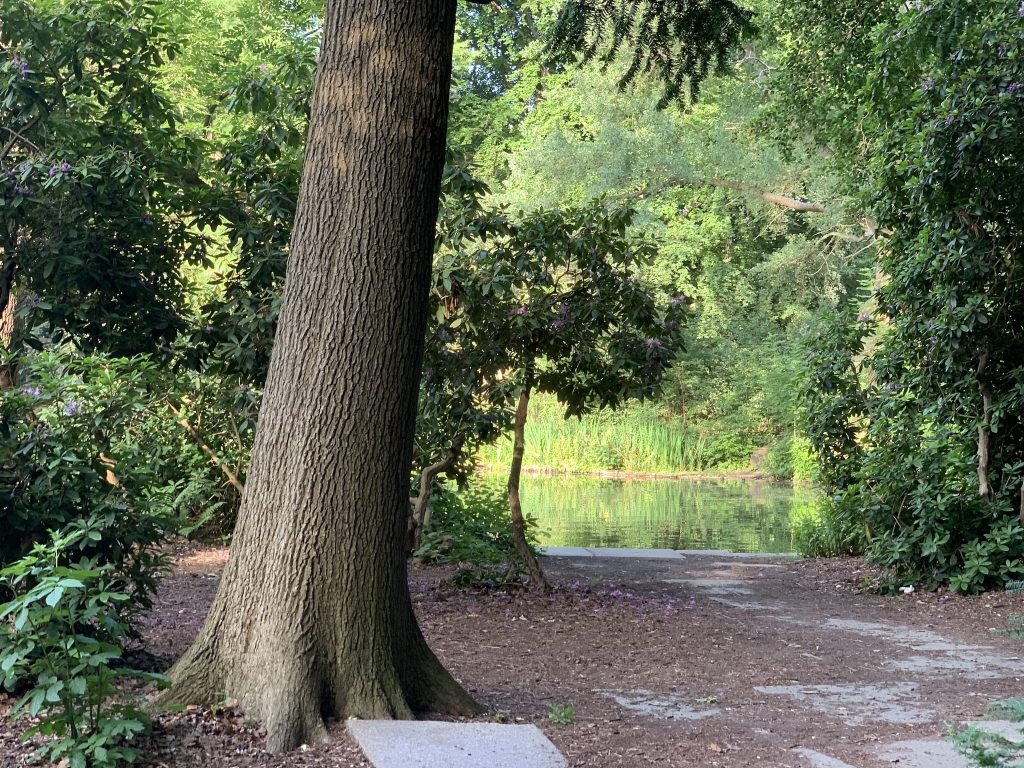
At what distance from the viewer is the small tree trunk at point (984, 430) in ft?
28.8

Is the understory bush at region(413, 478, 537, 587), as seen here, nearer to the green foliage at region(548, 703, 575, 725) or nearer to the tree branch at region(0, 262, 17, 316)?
the green foliage at region(548, 703, 575, 725)

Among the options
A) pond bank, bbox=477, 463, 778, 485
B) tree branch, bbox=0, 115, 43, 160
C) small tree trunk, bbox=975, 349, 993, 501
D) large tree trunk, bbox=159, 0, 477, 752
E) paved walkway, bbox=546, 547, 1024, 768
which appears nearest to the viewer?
large tree trunk, bbox=159, 0, 477, 752

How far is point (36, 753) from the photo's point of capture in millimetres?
3693

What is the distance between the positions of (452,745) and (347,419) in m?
1.34

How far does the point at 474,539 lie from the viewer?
8.95 meters

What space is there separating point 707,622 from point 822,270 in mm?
20118

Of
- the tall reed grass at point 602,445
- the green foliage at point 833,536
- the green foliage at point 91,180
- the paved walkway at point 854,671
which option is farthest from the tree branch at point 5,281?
the tall reed grass at point 602,445

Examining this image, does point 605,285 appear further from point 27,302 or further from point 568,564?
point 27,302

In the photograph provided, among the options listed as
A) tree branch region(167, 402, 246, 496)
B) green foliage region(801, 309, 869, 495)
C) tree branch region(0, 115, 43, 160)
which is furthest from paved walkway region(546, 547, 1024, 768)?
tree branch region(0, 115, 43, 160)

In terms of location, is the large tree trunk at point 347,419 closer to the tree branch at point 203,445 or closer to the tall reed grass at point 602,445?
the tree branch at point 203,445

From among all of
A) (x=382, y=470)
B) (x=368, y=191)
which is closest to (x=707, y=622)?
(x=382, y=470)

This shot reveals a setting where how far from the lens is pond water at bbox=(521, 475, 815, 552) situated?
45.2 feet

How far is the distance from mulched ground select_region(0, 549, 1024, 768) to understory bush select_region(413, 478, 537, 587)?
293 mm

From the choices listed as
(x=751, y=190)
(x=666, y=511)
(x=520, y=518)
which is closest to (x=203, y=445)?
(x=520, y=518)
